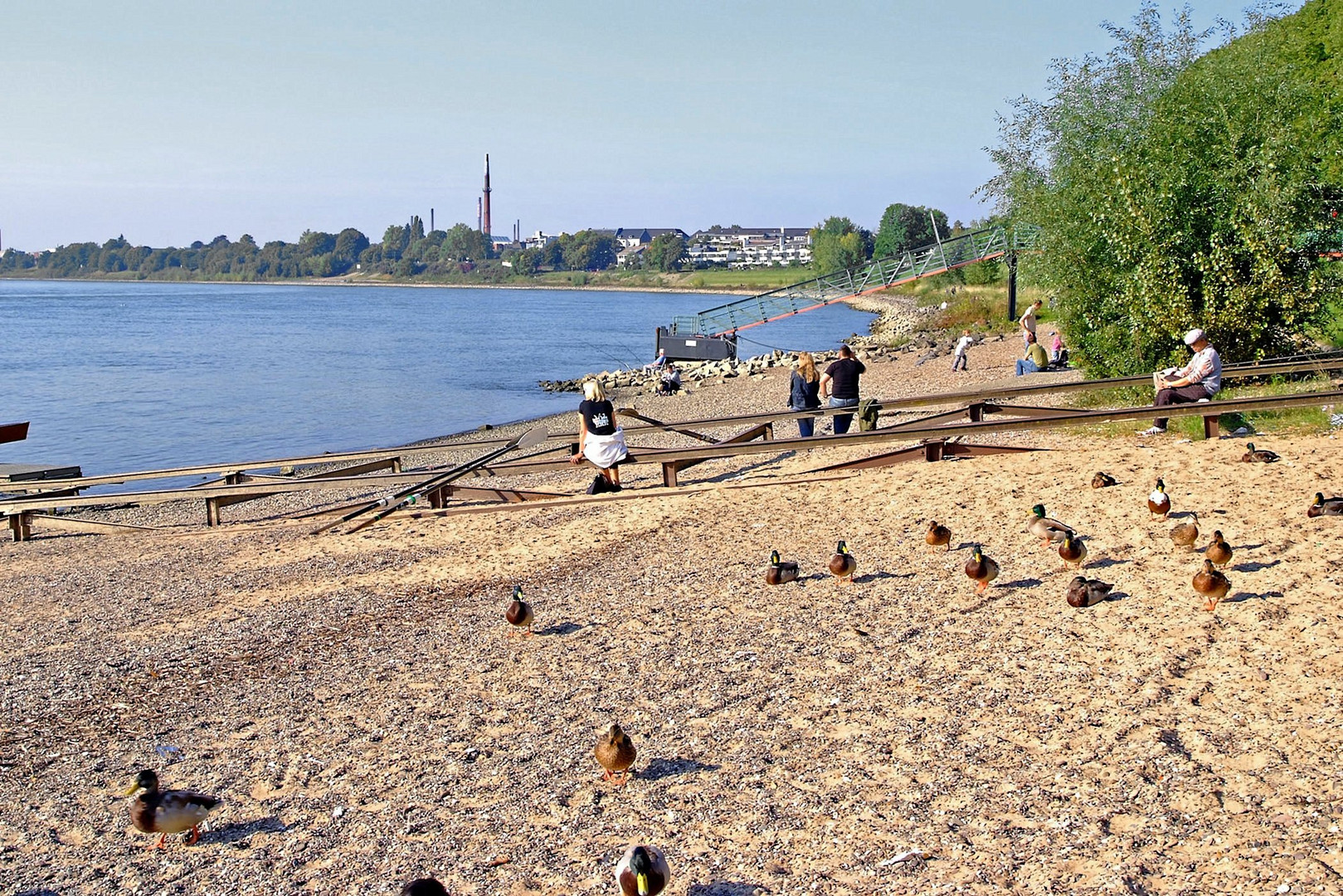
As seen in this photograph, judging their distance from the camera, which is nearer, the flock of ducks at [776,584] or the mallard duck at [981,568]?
the flock of ducks at [776,584]

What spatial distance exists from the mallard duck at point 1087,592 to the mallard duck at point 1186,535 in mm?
1078

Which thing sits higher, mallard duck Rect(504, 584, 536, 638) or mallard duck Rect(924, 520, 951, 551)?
mallard duck Rect(924, 520, 951, 551)

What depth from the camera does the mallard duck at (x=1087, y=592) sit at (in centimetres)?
783

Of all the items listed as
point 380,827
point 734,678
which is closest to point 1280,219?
point 734,678

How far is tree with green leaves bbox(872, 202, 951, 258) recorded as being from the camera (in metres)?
131

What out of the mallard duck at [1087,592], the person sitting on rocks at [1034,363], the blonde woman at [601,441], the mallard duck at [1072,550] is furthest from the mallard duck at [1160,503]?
the person sitting on rocks at [1034,363]

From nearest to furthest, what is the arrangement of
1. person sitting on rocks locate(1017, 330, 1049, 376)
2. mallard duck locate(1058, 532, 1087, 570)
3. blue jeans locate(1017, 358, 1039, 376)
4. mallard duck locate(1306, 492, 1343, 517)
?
mallard duck locate(1058, 532, 1087, 570) → mallard duck locate(1306, 492, 1343, 517) → person sitting on rocks locate(1017, 330, 1049, 376) → blue jeans locate(1017, 358, 1039, 376)

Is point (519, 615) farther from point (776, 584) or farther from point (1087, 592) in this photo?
point (1087, 592)

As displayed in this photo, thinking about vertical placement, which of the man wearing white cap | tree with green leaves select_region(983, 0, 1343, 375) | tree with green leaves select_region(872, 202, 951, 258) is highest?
tree with green leaves select_region(872, 202, 951, 258)

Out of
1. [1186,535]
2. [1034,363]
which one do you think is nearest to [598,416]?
[1186,535]

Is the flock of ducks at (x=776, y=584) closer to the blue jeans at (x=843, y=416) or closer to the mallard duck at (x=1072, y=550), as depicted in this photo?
the mallard duck at (x=1072, y=550)

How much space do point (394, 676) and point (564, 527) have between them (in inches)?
169

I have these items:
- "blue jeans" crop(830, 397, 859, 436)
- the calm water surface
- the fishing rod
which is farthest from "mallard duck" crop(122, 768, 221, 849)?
the calm water surface

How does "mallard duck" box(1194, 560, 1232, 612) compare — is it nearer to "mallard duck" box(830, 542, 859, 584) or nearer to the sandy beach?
the sandy beach
